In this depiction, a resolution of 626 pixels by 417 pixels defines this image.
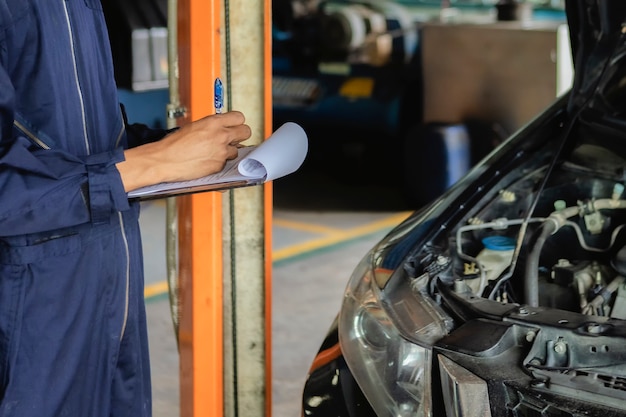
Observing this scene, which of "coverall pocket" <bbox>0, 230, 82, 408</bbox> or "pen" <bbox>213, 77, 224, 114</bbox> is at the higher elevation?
"pen" <bbox>213, 77, 224, 114</bbox>

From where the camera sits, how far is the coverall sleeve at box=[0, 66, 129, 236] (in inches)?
60.6

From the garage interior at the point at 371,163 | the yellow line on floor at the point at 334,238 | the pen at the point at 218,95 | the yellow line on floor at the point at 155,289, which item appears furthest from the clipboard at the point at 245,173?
the yellow line on floor at the point at 334,238

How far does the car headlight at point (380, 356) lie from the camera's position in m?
1.83

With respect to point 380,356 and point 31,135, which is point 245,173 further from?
point 380,356

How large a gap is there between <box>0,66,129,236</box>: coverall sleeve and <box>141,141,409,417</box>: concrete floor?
1760mm

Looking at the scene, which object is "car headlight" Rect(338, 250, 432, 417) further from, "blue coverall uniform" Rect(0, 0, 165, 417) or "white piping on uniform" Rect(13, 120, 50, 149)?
"white piping on uniform" Rect(13, 120, 50, 149)

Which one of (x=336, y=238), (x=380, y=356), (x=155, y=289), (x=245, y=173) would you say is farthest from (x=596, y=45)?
(x=336, y=238)

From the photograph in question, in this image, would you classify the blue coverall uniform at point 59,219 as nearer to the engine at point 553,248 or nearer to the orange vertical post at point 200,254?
the orange vertical post at point 200,254

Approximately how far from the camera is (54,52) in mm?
1658

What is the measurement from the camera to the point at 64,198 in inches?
62.2

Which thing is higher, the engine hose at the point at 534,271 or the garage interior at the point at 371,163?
the engine hose at the point at 534,271

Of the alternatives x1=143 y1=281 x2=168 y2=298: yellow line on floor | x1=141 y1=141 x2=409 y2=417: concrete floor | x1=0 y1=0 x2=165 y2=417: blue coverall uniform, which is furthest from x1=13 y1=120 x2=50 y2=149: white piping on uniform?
x1=143 y1=281 x2=168 y2=298: yellow line on floor

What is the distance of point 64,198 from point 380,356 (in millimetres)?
767

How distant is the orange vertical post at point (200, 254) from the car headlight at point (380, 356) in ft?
1.20
